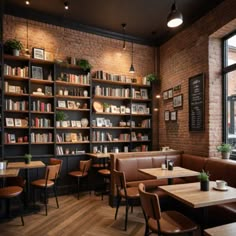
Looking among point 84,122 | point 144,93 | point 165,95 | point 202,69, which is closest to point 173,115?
point 165,95

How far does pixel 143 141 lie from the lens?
20.7 ft

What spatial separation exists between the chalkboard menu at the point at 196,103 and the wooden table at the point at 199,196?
237cm

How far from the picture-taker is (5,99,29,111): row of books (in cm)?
474

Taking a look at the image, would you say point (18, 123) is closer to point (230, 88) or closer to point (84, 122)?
point (84, 122)

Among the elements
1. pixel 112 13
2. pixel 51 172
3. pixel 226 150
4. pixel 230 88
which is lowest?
pixel 51 172

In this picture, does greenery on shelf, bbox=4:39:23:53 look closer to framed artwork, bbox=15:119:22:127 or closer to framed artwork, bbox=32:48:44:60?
framed artwork, bbox=32:48:44:60

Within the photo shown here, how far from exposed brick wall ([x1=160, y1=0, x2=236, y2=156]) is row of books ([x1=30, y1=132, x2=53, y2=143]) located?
322 cm

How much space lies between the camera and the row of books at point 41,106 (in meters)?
5.01

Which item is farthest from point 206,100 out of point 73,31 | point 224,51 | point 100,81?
Answer: point 73,31

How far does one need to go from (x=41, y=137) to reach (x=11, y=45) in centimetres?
213

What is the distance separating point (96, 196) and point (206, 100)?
11.0 feet

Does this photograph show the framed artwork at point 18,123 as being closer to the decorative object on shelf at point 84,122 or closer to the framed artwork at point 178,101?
the decorative object on shelf at point 84,122

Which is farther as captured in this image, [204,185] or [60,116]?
[60,116]

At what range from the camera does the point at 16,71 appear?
4801 millimetres
